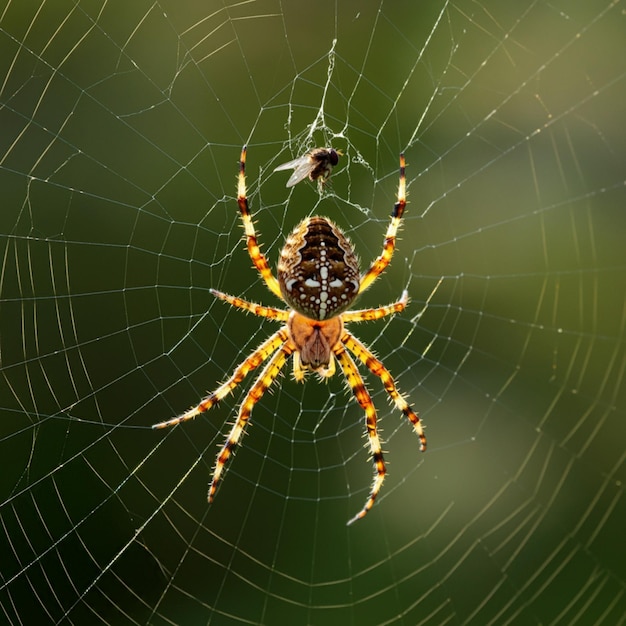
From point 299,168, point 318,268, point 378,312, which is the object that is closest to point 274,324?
point 378,312

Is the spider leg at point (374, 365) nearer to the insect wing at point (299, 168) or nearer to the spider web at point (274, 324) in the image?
the spider web at point (274, 324)

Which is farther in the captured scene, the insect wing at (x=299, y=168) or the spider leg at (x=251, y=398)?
the spider leg at (x=251, y=398)

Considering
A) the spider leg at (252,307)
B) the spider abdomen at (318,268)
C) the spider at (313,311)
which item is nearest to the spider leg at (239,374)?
the spider at (313,311)

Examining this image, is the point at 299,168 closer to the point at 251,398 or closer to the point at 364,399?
the point at 251,398

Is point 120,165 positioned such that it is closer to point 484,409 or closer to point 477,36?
point 477,36

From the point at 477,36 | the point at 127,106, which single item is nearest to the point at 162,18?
the point at 127,106

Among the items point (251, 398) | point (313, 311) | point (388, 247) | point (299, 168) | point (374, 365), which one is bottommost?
point (251, 398)
